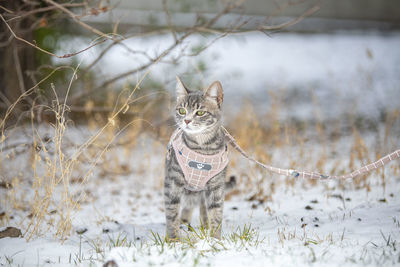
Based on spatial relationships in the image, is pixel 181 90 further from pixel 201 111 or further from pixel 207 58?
pixel 207 58

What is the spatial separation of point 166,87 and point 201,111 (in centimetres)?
294

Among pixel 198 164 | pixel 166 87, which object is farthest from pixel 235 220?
pixel 166 87

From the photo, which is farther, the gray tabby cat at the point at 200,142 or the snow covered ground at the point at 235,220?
the gray tabby cat at the point at 200,142

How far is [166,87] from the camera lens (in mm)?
5895

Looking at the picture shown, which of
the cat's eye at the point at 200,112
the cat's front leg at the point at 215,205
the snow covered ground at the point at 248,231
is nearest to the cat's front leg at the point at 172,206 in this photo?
the snow covered ground at the point at 248,231

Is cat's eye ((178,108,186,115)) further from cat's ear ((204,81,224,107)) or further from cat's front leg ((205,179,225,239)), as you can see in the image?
cat's front leg ((205,179,225,239))

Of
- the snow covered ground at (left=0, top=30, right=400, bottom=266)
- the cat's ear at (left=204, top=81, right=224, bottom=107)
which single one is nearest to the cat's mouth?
the cat's ear at (left=204, top=81, right=224, bottom=107)

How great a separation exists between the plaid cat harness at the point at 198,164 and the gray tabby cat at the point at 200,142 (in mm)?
60

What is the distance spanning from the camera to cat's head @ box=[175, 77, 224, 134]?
9.81 feet

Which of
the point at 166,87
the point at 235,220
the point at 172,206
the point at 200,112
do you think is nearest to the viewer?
the point at 200,112

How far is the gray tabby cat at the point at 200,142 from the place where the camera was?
3037 millimetres

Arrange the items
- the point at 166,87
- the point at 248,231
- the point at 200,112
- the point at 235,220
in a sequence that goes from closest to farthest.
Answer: the point at 248,231 < the point at 200,112 < the point at 235,220 < the point at 166,87

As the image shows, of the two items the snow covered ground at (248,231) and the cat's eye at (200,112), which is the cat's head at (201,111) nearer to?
the cat's eye at (200,112)

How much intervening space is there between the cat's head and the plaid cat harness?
193 mm
